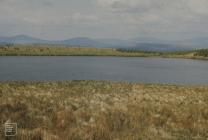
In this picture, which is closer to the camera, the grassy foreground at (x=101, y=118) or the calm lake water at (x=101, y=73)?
the grassy foreground at (x=101, y=118)

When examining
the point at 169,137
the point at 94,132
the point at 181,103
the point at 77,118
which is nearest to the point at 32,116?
the point at 77,118

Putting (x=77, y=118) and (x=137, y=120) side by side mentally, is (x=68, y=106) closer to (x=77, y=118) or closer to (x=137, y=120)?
(x=77, y=118)

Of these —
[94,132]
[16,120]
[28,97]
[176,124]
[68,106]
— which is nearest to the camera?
[94,132]

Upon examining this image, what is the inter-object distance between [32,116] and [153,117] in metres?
5.96

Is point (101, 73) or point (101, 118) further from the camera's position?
point (101, 73)

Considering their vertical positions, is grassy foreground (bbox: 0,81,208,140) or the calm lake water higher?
grassy foreground (bbox: 0,81,208,140)

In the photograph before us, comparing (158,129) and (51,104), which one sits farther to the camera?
(51,104)

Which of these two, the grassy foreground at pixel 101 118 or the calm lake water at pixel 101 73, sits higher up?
the grassy foreground at pixel 101 118

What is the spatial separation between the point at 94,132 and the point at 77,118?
2278mm

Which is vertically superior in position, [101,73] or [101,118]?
[101,118]

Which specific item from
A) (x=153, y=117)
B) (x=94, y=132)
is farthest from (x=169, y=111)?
(x=94, y=132)

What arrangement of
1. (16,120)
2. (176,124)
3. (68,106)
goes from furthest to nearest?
(68,106)
(176,124)
(16,120)

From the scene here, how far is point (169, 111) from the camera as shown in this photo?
64.1ft

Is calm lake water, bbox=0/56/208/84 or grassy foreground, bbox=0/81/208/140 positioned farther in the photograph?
calm lake water, bbox=0/56/208/84
